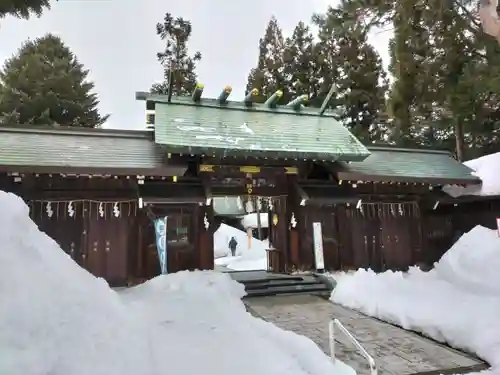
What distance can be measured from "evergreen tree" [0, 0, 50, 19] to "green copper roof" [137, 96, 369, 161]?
4.08m

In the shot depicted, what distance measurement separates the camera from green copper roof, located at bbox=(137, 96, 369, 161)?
9938 mm

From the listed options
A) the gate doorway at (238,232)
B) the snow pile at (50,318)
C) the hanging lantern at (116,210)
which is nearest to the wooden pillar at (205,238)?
the hanging lantern at (116,210)

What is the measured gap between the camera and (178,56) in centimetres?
2641

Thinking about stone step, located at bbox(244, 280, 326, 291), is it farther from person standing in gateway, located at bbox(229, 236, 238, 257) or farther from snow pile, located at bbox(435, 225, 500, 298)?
person standing in gateway, located at bbox(229, 236, 238, 257)

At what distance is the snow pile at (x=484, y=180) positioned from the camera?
11.9 m

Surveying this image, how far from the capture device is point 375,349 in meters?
5.73

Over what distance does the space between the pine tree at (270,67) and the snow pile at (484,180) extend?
48.8 feet

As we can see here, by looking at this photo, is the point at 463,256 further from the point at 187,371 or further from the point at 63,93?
the point at 63,93

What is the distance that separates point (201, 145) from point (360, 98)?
58.7ft

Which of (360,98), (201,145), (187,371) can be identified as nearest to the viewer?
(187,371)

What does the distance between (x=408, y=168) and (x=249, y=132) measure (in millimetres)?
5706

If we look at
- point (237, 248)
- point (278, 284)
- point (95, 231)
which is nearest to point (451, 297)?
point (278, 284)

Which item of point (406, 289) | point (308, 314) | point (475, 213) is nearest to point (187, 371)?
point (308, 314)

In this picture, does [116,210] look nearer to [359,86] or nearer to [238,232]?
[238,232]
